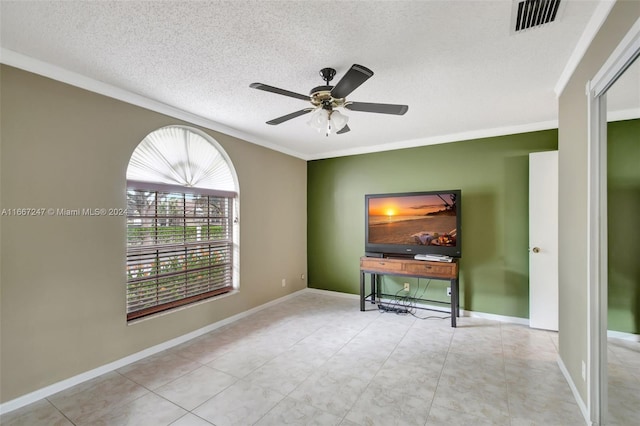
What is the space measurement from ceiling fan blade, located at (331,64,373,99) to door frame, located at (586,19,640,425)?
4.29ft

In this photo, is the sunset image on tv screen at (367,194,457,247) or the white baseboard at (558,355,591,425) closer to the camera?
the white baseboard at (558,355,591,425)

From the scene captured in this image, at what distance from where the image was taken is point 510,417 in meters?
1.92

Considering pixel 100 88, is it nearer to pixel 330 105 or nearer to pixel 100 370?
pixel 330 105

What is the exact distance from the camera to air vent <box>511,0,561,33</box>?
1531 millimetres

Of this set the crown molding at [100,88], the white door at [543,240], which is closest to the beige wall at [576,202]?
the white door at [543,240]

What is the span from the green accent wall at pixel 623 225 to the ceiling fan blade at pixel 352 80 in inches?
52.5

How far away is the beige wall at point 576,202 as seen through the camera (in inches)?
67.9

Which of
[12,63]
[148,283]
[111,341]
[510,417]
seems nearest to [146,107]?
[12,63]

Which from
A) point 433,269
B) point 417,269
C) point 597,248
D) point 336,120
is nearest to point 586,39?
point 597,248

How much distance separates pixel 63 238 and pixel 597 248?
3.77 m

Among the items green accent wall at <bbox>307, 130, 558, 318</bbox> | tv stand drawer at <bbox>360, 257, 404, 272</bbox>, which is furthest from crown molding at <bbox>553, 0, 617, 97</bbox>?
tv stand drawer at <bbox>360, 257, 404, 272</bbox>

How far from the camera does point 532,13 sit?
1.62m

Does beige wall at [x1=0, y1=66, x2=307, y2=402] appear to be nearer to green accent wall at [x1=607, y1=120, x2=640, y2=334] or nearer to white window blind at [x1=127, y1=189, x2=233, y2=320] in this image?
white window blind at [x1=127, y1=189, x2=233, y2=320]

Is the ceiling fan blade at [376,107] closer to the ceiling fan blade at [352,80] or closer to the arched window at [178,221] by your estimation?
the ceiling fan blade at [352,80]
